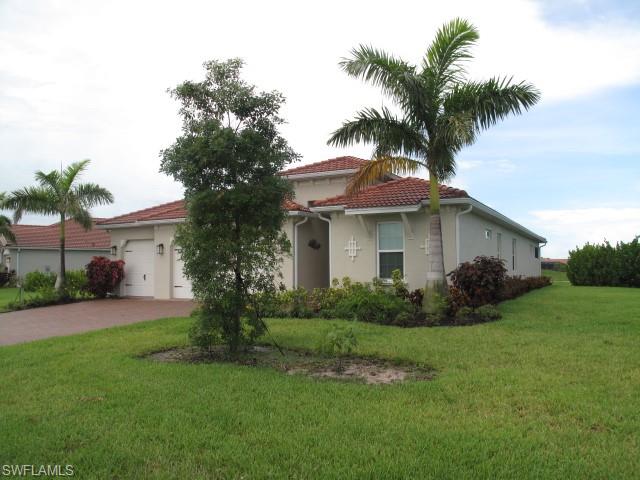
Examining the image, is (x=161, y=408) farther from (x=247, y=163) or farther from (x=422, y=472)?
(x=247, y=163)

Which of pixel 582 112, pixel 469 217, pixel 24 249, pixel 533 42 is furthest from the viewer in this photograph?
pixel 24 249

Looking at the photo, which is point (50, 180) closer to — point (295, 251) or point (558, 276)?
point (295, 251)

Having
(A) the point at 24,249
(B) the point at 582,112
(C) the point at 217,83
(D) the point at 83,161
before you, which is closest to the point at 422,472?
(C) the point at 217,83

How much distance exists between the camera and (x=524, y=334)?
388 inches

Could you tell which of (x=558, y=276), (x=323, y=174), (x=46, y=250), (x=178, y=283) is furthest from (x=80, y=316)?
(x=558, y=276)

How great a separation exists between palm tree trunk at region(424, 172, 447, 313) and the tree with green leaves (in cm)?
513

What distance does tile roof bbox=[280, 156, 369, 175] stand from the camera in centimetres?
1830

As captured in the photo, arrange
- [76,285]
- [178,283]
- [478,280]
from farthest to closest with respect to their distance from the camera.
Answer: [76,285] < [178,283] < [478,280]

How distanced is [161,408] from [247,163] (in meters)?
4.05

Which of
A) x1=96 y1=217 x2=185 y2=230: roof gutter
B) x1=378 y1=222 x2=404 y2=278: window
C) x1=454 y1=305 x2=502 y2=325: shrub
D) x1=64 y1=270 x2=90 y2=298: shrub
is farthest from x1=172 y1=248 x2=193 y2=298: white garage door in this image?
x1=454 y1=305 x2=502 y2=325: shrub

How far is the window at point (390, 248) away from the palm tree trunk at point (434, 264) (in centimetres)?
228

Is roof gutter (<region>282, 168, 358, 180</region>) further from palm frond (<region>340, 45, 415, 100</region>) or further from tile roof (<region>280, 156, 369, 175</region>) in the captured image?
palm frond (<region>340, 45, 415, 100</region>)

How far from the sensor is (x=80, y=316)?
15102 mm

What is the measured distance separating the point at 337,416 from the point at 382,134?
8.70 metres
